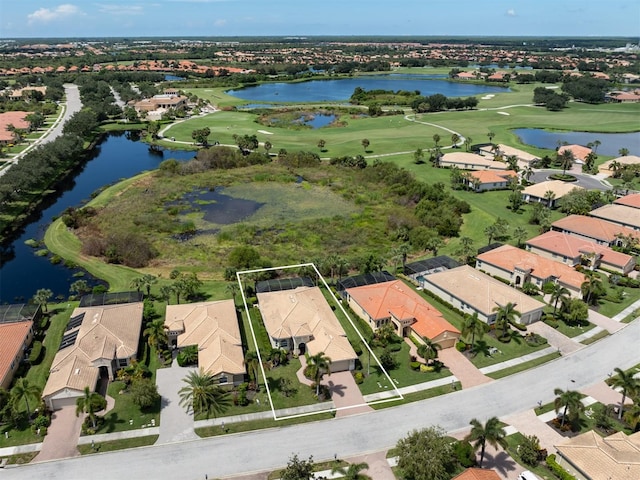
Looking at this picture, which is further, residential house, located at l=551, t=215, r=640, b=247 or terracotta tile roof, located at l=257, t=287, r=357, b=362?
residential house, located at l=551, t=215, r=640, b=247

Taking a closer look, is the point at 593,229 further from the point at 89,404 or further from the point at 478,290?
the point at 89,404

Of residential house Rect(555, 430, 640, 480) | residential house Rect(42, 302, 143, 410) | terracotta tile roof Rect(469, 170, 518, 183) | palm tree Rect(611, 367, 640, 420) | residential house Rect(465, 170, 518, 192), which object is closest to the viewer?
Answer: residential house Rect(555, 430, 640, 480)

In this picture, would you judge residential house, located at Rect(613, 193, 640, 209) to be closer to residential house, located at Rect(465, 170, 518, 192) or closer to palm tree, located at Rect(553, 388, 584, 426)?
residential house, located at Rect(465, 170, 518, 192)

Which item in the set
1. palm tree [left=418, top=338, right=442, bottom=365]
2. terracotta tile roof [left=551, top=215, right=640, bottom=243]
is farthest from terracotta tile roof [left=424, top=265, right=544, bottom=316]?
terracotta tile roof [left=551, top=215, right=640, bottom=243]

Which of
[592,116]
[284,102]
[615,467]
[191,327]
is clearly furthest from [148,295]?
[592,116]

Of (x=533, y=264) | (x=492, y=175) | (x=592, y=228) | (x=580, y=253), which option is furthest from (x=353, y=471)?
(x=492, y=175)

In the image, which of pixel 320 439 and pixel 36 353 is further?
pixel 36 353

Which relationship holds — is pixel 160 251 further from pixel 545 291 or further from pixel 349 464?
pixel 545 291
